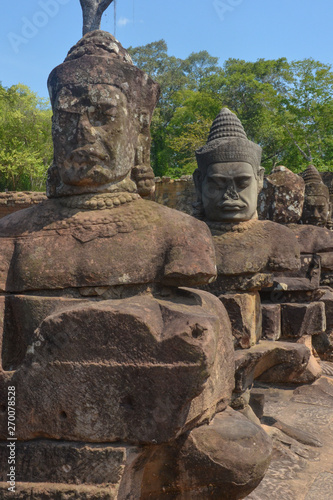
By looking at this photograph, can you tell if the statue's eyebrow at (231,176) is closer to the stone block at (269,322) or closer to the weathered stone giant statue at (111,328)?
the weathered stone giant statue at (111,328)

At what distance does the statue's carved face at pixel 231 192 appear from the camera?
382 centimetres

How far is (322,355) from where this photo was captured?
6.38 meters

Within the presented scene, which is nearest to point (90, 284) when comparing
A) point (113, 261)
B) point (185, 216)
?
point (113, 261)

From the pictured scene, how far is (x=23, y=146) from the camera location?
27.1 m

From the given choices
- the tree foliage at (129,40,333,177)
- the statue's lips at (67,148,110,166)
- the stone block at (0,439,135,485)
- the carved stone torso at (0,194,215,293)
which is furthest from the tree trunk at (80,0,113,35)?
the tree foliage at (129,40,333,177)

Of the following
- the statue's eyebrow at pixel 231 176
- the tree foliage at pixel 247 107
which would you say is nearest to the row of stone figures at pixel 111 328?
the statue's eyebrow at pixel 231 176

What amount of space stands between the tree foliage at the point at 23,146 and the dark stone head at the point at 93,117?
24460mm

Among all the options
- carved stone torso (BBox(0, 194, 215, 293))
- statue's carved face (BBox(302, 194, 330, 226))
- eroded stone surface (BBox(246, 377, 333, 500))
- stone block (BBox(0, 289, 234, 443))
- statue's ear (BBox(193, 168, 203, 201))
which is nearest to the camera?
stone block (BBox(0, 289, 234, 443))

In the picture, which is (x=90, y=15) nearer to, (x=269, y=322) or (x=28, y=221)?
(x=28, y=221)

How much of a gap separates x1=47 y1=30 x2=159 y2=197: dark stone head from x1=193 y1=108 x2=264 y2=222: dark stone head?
56.5 inches

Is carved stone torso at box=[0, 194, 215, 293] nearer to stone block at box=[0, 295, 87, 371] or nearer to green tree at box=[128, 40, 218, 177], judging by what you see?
stone block at box=[0, 295, 87, 371]

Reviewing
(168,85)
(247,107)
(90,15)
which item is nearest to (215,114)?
(247,107)

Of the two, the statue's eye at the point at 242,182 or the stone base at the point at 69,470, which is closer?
the stone base at the point at 69,470

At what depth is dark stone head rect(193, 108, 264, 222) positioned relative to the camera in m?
3.82
